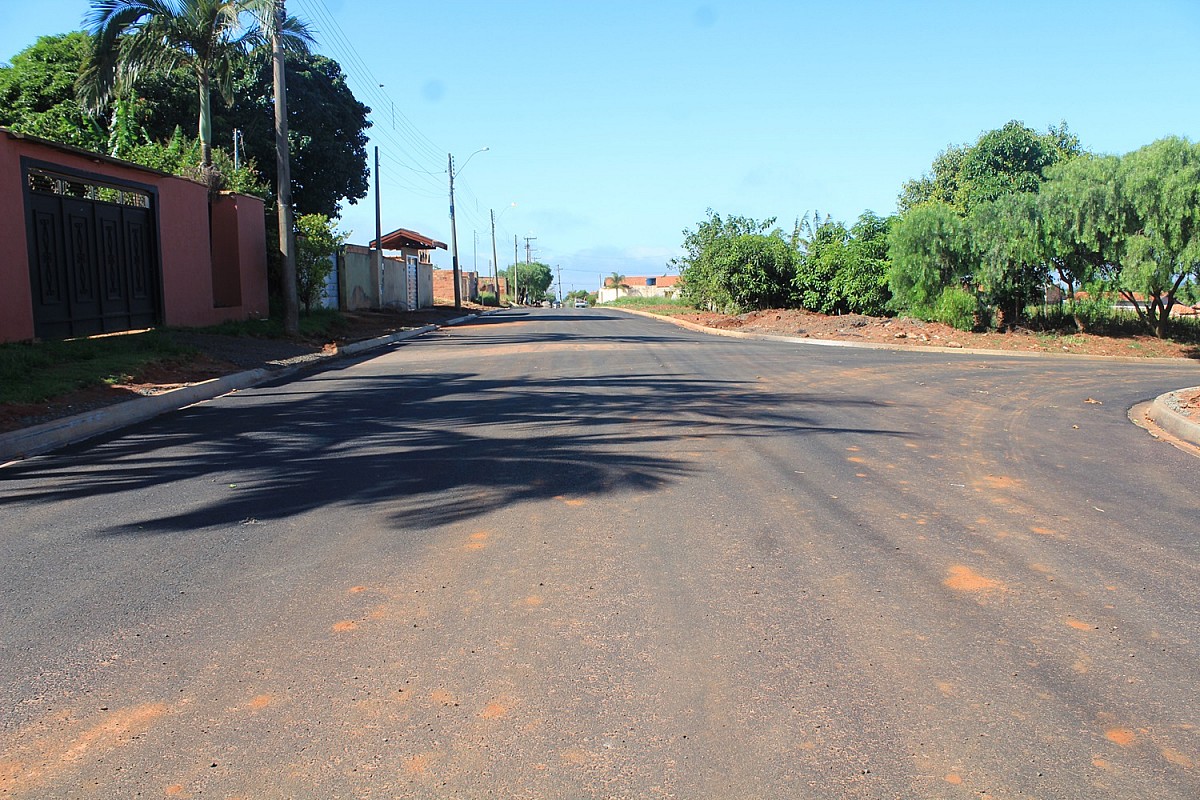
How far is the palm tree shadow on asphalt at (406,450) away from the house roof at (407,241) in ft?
156

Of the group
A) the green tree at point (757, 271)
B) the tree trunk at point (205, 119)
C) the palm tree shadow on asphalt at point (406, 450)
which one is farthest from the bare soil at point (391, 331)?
the tree trunk at point (205, 119)

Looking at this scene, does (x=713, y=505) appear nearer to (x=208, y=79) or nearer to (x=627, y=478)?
(x=627, y=478)

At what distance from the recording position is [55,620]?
4441mm

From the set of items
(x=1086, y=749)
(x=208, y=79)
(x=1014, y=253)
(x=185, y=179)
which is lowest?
(x=1086, y=749)

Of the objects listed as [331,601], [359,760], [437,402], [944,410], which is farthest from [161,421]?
[944,410]

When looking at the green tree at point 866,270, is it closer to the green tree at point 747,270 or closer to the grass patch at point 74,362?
the green tree at point 747,270

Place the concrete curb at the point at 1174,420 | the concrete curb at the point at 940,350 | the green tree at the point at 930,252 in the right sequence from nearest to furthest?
the concrete curb at the point at 1174,420
the concrete curb at the point at 940,350
the green tree at the point at 930,252

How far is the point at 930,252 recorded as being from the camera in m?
27.5

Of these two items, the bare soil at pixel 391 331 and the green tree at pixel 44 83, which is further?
the green tree at pixel 44 83

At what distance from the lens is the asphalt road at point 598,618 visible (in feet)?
10.5

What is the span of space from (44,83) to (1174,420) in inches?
1528

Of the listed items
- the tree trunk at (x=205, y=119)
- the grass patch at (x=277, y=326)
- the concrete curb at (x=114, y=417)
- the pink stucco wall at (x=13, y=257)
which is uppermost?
the tree trunk at (x=205, y=119)

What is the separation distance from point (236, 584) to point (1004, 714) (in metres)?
3.70

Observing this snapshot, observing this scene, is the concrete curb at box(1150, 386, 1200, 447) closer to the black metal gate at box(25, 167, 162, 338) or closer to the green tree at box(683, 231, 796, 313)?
the black metal gate at box(25, 167, 162, 338)
